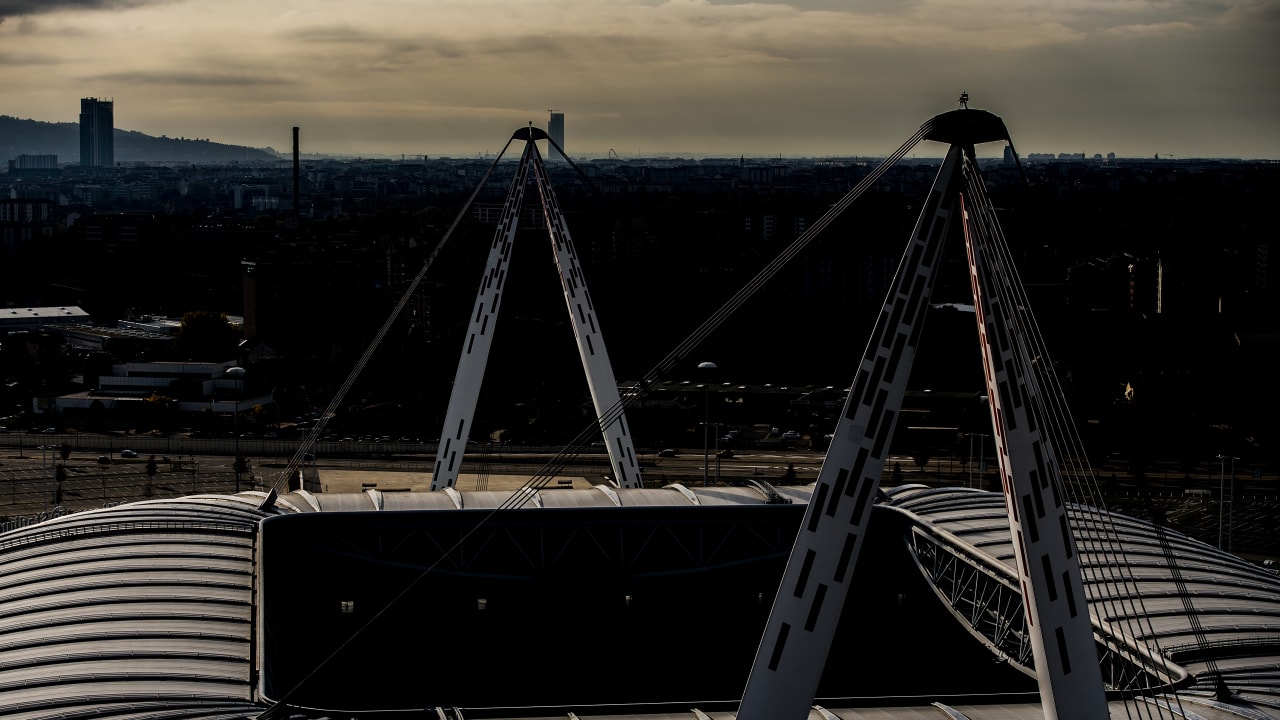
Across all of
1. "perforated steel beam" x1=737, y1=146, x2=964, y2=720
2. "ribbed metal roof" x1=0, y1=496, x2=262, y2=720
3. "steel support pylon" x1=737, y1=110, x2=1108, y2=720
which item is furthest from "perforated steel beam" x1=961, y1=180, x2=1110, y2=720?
"ribbed metal roof" x1=0, y1=496, x2=262, y2=720

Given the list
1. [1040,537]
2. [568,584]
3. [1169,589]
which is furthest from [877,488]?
[568,584]

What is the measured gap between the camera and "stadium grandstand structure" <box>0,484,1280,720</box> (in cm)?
2619

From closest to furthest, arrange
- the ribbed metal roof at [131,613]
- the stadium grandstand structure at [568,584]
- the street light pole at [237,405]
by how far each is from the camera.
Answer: the ribbed metal roof at [131,613] → the stadium grandstand structure at [568,584] → the street light pole at [237,405]

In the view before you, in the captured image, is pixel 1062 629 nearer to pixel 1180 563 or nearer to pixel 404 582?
pixel 1180 563

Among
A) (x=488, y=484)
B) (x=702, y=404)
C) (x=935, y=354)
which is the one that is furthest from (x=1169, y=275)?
(x=488, y=484)

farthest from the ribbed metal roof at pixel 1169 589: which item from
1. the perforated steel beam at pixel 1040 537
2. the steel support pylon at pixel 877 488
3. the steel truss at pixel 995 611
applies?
the steel support pylon at pixel 877 488

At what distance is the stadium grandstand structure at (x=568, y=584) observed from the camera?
85.9 feet

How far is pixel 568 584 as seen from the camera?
3209 cm

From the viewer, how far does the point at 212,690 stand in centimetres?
2020

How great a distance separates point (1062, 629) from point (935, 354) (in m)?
56.4

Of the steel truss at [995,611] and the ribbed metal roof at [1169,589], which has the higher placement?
the ribbed metal roof at [1169,589]

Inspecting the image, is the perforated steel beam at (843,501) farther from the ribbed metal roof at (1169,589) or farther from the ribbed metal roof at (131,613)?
the ribbed metal roof at (131,613)

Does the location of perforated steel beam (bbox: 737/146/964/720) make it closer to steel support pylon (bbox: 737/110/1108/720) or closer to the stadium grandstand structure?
steel support pylon (bbox: 737/110/1108/720)

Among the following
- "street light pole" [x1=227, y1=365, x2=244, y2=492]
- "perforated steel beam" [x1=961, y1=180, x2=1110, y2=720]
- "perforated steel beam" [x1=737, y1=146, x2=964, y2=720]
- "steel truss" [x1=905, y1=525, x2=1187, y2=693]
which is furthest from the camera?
"street light pole" [x1=227, y1=365, x2=244, y2=492]
